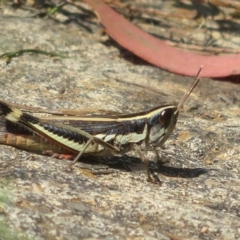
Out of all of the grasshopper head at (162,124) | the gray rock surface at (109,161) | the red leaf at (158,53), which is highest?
the grasshopper head at (162,124)

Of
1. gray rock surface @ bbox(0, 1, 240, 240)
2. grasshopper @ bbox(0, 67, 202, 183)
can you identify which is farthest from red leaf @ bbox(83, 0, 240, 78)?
grasshopper @ bbox(0, 67, 202, 183)

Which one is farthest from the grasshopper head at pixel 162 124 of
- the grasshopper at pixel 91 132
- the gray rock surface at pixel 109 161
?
the gray rock surface at pixel 109 161

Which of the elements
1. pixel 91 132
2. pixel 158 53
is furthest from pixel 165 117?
pixel 158 53

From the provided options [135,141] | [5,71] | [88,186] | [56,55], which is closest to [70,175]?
[88,186]

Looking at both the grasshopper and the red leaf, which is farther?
the red leaf

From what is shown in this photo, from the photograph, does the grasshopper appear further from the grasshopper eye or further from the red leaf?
the red leaf

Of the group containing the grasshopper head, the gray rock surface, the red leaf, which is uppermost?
the grasshopper head

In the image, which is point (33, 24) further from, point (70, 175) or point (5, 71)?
point (70, 175)

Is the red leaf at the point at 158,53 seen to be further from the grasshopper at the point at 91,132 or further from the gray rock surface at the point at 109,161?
the grasshopper at the point at 91,132
